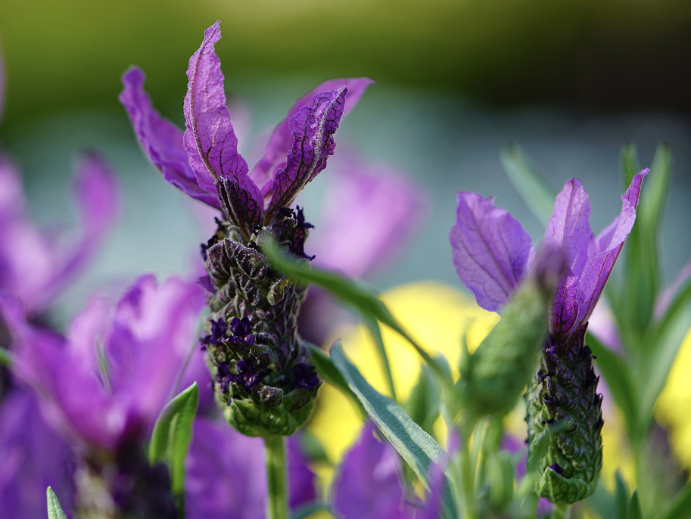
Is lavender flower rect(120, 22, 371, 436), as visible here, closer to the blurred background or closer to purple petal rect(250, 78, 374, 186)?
purple petal rect(250, 78, 374, 186)

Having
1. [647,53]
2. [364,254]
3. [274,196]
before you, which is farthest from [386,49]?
[274,196]

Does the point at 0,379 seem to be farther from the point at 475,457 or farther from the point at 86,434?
the point at 475,457

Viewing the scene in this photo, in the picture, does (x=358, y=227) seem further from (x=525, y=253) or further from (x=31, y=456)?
(x=525, y=253)

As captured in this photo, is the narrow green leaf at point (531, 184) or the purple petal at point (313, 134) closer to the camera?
the purple petal at point (313, 134)

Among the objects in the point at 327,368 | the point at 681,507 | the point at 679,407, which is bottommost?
the point at 679,407

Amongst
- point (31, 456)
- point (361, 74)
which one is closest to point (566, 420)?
point (31, 456)

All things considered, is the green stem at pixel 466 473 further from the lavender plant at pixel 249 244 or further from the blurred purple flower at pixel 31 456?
the blurred purple flower at pixel 31 456

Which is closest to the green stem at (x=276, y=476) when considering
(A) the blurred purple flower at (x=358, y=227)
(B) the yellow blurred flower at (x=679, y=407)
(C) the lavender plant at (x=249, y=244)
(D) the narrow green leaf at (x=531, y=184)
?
(C) the lavender plant at (x=249, y=244)
